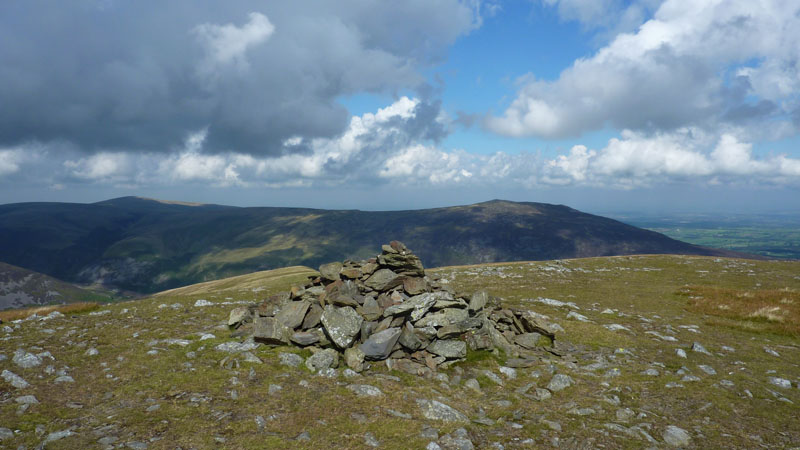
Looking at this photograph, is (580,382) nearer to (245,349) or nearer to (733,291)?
(245,349)

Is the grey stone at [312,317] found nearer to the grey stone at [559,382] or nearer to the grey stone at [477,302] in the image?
the grey stone at [477,302]

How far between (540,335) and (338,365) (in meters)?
11.3

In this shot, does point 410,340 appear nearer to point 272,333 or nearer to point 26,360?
point 272,333

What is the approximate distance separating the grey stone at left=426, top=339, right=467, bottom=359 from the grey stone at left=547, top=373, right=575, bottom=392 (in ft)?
12.7


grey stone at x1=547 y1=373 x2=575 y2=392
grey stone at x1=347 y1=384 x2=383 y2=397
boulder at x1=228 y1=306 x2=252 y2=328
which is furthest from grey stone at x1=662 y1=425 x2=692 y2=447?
boulder at x1=228 y1=306 x2=252 y2=328

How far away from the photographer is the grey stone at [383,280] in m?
19.9

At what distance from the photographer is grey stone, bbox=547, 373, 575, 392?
46.0ft

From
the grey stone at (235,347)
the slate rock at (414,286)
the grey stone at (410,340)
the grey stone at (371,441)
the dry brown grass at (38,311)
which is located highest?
the slate rock at (414,286)

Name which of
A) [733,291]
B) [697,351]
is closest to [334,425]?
[697,351]

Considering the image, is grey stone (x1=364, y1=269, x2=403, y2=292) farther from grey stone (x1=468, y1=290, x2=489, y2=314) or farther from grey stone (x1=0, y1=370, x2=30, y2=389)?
grey stone (x1=0, y1=370, x2=30, y2=389)

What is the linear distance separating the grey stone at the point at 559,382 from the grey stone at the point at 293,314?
39.7 ft

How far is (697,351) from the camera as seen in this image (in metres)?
18.5

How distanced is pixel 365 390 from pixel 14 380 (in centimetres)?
1265

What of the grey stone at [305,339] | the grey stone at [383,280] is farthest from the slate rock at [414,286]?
the grey stone at [305,339]
